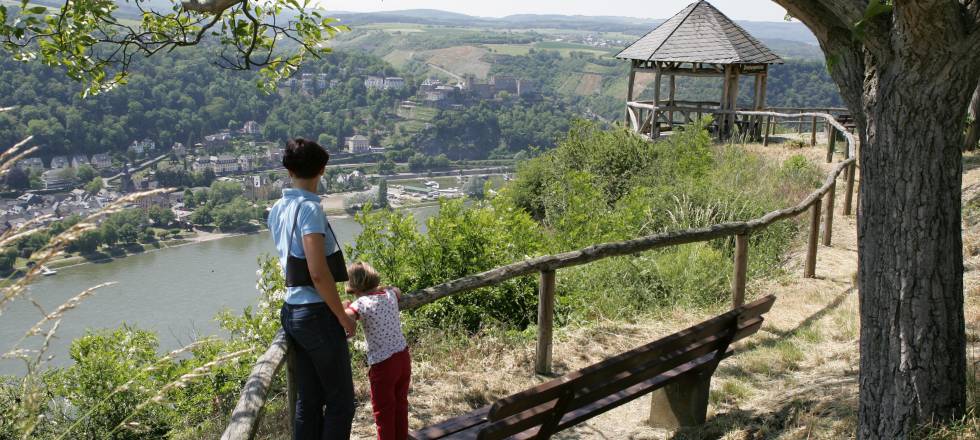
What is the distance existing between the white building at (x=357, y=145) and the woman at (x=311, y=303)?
62.0 meters

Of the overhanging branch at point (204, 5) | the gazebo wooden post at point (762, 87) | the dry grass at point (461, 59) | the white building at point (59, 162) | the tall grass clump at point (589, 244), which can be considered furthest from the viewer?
the dry grass at point (461, 59)

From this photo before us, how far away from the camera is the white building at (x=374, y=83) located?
85.1 meters

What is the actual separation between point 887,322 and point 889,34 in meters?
1.18

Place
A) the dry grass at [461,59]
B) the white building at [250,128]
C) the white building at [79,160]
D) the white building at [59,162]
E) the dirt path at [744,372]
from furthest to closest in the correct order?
the dry grass at [461,59] < the white building at [250,128] < the white building at [79,160] < the white building at [59,162] < the dirt path at [744,372]

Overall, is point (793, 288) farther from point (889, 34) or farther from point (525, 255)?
point (889, 34)

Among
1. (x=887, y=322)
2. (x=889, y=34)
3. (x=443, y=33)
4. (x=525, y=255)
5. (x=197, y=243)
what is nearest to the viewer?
(x=889, y=34)

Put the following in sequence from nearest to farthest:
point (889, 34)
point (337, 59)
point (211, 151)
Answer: point (889, 34), point (211, 151), point (337, 59)

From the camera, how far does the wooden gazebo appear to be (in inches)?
805

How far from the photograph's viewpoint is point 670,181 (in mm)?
12727

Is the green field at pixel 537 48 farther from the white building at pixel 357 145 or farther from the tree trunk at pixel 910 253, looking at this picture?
the tree trunk at pixel 910 253

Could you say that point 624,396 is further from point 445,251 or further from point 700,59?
point 700,59

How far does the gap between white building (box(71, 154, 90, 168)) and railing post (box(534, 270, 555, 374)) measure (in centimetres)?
4528

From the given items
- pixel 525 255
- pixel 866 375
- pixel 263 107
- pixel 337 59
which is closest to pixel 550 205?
pixel 525 255

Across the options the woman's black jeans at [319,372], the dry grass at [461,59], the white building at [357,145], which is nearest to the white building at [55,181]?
the white building at [357,145]
